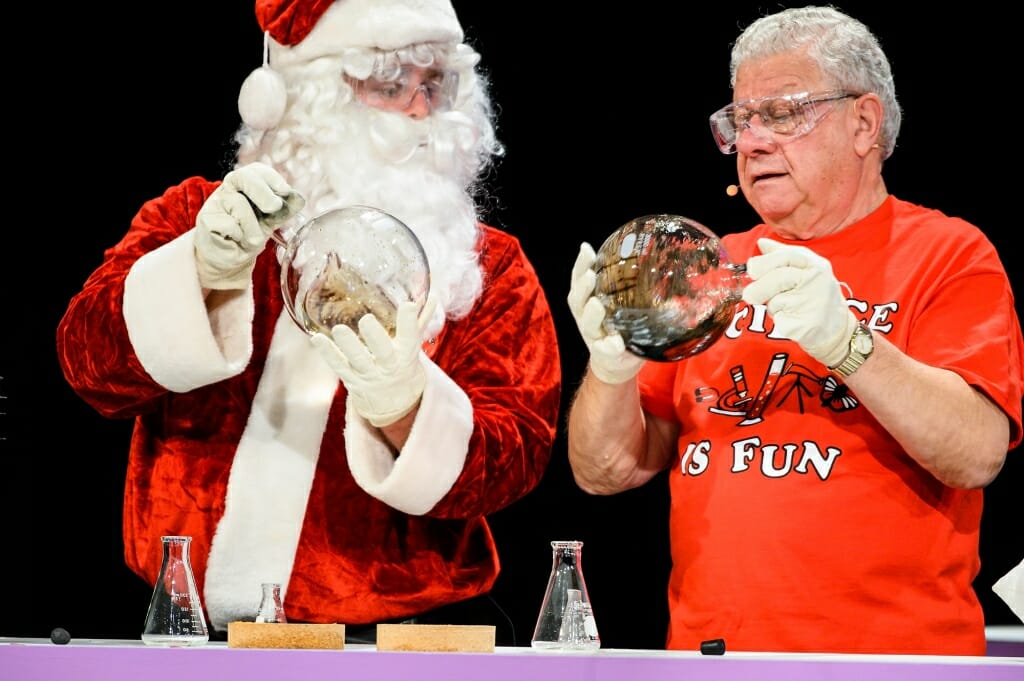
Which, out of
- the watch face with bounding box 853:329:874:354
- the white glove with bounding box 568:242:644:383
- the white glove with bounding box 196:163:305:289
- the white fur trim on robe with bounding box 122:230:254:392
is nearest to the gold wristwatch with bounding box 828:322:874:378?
the watch face with bounding box 853:329:874:354

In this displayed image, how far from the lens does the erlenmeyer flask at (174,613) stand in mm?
1671

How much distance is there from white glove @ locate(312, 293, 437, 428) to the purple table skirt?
0.47 m

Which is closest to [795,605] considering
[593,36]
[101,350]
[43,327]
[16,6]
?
[101,350]

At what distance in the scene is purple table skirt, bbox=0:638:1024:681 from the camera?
1.42 metres

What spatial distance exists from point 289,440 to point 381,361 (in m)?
0.42

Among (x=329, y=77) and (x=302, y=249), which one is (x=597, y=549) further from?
(x=302, y=249)

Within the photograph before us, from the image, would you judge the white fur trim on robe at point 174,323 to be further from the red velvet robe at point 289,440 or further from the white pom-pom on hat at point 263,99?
the white pom-pom on hat at point 263,99

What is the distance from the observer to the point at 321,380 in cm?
228

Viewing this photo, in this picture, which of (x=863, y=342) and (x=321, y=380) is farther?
(x=321, y=380)

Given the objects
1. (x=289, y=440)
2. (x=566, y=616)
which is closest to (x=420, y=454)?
(x=289, y=440)

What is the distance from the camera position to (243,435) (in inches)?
88.1

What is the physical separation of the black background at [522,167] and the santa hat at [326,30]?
95 centimetres

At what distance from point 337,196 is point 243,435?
0.46m

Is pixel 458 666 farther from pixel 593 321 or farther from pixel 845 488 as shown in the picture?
pixel 845 488
